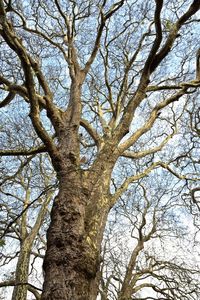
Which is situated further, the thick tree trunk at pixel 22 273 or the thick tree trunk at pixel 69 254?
the thick tree trunk at pixel 22 273

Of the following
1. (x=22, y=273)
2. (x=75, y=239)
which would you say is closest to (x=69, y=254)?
(x=75, y=239)

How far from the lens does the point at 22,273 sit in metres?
8.05

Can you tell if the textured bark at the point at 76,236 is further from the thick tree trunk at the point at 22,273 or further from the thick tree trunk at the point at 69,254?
the thick tree trunk at the point at 22,273

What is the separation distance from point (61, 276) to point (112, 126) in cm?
333

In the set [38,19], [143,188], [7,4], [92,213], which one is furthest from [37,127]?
[143,188]

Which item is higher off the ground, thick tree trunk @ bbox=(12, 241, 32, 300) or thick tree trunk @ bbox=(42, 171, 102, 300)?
thick tree trunk @ bbox=(12, 241, 32, 300)

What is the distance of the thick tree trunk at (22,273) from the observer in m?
7.53

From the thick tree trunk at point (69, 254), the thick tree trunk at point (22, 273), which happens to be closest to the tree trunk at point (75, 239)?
the thick tree trunk at point (69, 254)

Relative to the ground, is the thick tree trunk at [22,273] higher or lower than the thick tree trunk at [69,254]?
higher

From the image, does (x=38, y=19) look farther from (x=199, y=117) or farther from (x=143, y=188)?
(x=143, y=188)

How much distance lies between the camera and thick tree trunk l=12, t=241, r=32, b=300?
7.53m

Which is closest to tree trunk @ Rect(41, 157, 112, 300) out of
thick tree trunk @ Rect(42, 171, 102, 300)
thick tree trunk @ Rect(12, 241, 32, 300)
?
thick tree trunk @ Rect(42, 171, 102, 300)

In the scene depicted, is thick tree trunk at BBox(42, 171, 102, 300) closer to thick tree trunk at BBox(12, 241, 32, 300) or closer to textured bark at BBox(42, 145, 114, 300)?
textured bark at BBox(42, 145, 114, 300)

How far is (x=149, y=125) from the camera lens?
16.7ft
